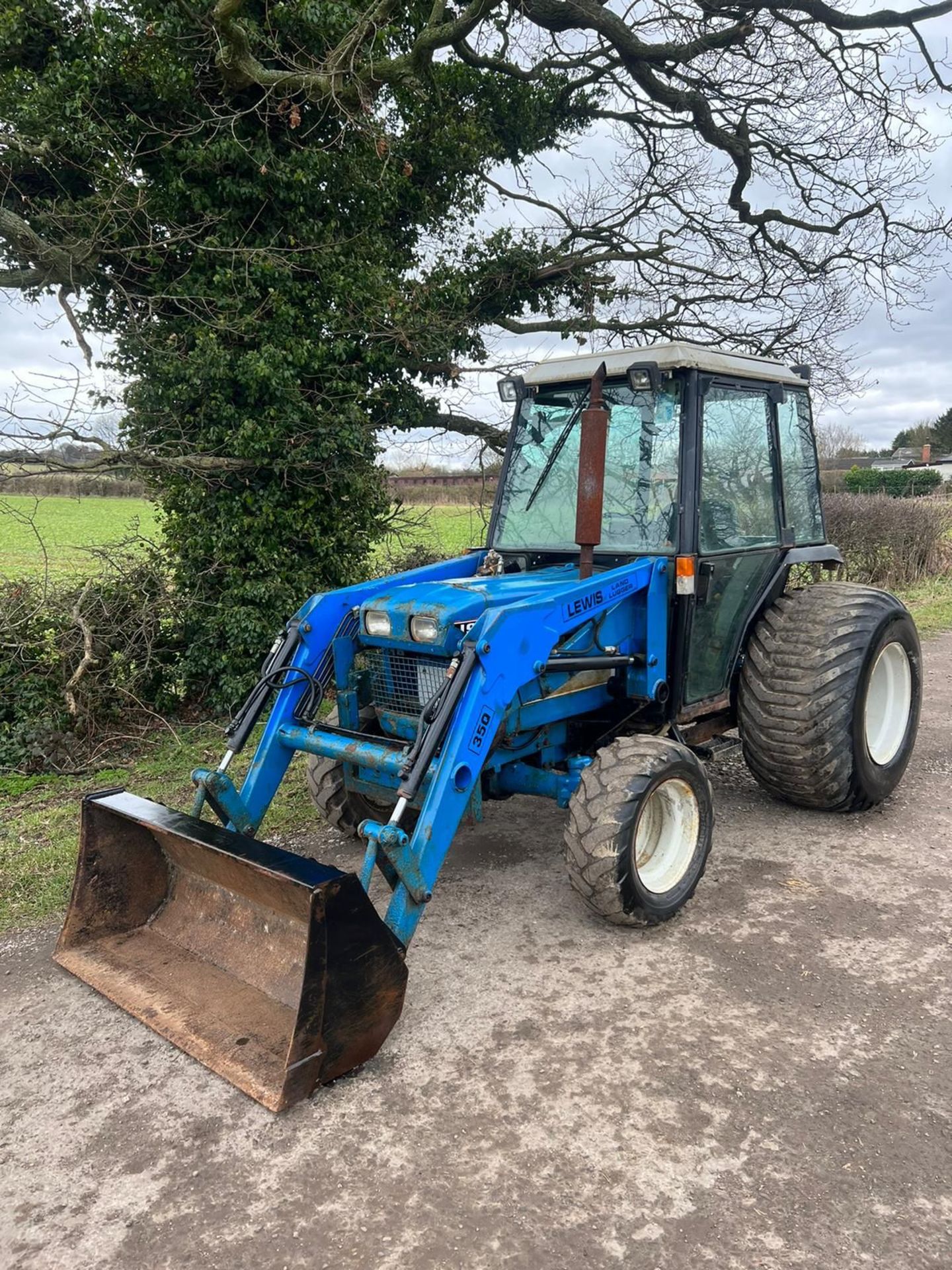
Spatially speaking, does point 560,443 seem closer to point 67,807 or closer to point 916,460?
point 67,807

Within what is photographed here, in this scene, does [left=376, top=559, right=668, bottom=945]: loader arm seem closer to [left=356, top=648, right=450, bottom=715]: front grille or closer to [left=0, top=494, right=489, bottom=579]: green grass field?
[left=356, top=648, right=450, bottom=715]: front grille

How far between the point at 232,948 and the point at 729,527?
3112 millimetres

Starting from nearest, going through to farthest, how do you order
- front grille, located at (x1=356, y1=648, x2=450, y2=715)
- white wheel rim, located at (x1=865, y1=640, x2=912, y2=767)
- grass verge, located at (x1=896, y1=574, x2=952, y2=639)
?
front grille, located at (x1=356, y1=648, x2=450, y2=715) → white wheel rim, located at (x1=865, y1=640, x2=912, y2=767) → grass verge, located at (x1=896, y1=574, x2=952, y2=639)

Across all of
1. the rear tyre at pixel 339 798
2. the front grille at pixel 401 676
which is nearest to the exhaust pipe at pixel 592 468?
the front grille at pixel 401 676

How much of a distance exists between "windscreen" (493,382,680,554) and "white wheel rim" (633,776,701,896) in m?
1.19

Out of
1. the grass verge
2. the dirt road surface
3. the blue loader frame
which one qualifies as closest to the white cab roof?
the blue loader frame

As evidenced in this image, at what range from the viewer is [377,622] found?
405 cm

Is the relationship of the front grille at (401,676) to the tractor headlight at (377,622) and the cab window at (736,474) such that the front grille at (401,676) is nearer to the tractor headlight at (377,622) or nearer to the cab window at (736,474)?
the tractor headlight at (377,622)

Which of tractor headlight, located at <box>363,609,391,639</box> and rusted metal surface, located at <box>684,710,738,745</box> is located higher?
tractor headlight, located at <box>363,609,391,639</box>

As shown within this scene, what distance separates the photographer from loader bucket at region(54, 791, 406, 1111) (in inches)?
106

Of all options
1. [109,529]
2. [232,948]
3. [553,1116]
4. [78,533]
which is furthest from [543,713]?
[78,533]

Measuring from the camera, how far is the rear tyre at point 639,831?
11.5 ft

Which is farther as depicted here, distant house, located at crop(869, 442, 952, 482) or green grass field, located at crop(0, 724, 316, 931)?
distant house, located at crop(869, 442, 952, 482)

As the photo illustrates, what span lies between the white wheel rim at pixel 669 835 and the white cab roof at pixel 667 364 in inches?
79.4
